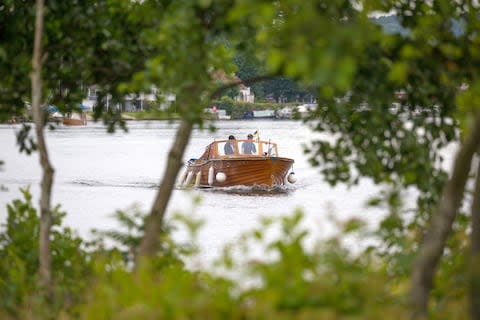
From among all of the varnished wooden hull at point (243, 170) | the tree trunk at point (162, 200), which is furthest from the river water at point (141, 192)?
the varnished wooden hull at point (243, 170)

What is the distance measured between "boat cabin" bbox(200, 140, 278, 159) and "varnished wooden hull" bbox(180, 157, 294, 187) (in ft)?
0.90

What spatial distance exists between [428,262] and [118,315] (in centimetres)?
182

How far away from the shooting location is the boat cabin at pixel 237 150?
143 ft

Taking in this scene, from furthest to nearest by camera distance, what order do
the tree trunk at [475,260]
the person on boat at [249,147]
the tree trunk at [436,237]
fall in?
the person on boat at [249,147] → the tree trunk at [436,237] → the tree trunk at [475,260]

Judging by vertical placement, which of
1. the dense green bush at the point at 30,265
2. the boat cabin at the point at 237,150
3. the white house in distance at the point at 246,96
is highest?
the dense green bush at the point at 30,265

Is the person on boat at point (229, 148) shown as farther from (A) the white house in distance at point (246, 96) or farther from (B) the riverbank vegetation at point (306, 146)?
(A) the white house in distance at point (246, 96)

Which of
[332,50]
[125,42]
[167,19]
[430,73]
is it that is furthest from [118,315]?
[125,42]

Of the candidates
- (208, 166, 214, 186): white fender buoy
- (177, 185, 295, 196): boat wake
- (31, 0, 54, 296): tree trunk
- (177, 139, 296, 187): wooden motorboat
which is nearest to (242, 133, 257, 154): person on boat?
(177, 139, 296, 187): wooden motorboat

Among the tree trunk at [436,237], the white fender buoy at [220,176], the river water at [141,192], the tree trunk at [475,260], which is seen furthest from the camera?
the white fender buoy at [220,176]

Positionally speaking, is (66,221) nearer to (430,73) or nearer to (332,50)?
(430,73)

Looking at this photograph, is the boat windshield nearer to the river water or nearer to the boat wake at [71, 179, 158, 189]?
the river water

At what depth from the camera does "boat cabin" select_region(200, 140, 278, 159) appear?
4359cm

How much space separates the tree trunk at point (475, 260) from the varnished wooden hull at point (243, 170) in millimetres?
36464

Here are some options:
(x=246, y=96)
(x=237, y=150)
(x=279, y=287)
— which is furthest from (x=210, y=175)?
(x=246, y=96)
